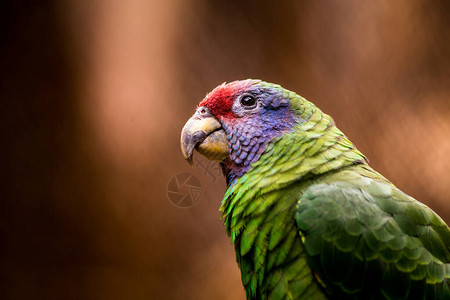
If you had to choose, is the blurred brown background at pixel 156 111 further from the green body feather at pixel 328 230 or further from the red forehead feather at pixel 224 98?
the green body feather at pixel 328 230

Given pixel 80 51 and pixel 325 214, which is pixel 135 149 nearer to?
pixel 80 51

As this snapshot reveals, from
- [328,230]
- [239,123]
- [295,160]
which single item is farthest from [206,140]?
[328,230]

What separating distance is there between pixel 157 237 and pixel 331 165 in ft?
2.01

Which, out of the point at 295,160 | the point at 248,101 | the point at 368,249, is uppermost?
the point at 248,101

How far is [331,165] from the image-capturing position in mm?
651

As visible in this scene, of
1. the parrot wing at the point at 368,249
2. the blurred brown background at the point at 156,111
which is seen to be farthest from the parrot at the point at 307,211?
the blurred brown background at the point at 156,111

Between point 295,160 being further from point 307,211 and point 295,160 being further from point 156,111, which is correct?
point 156,111

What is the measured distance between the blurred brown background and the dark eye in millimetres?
277

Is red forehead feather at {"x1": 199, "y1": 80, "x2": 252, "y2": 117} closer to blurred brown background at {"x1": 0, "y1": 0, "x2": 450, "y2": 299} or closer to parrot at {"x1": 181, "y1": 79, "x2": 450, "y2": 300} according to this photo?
parrot at {"x1": 181, "y1": 79, "x2": 450, "y2": 300}

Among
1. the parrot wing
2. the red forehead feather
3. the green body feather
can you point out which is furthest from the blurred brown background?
the parrot wing

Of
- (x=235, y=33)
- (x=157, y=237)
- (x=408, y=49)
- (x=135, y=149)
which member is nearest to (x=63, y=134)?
(x=135, y=149)

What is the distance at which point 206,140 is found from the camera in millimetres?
762

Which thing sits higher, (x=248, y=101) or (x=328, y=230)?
(x=248, y=101)

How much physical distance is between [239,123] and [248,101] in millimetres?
65
